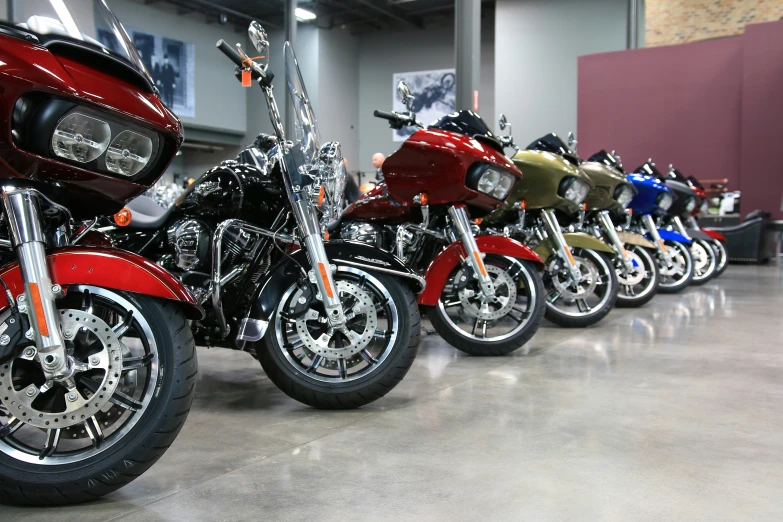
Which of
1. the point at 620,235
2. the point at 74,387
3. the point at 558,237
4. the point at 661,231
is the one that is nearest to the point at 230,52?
the point at 74,387

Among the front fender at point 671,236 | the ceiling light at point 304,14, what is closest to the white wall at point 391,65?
the ceiling light at point 304,14

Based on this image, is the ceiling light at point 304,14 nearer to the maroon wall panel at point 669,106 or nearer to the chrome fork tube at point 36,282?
the maroon wall panel at point 669,106

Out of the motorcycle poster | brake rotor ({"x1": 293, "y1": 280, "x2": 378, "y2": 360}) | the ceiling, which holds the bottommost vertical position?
brake rotor ({"x1": 293, "y1": 280, "x2": 378, "y2": 360})

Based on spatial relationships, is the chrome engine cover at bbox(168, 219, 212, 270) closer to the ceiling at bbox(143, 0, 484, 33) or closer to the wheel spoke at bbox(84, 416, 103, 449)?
the wheel spoke at bbox(84, 416, 103, 449)

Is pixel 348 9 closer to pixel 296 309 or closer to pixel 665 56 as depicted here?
pixel 665 56

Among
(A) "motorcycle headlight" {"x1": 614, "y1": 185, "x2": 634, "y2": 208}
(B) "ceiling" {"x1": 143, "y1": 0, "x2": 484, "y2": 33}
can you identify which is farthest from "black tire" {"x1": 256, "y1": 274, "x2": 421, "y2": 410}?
(B) "ceiling" {"x1": 143, "y1": 0, "x2": 484, "y2": 33}

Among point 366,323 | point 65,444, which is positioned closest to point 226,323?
point 366,323

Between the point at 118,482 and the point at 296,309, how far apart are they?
111 cm

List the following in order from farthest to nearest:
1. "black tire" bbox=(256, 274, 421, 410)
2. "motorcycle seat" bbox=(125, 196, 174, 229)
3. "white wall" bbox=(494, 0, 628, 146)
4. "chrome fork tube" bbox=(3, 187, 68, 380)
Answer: "white wall" bbox=(494, 0, 628, 146) < "motorcycle seat" bbox=(125, 196, 174, 229) < "black tire" bbox=(256, 274, 421, 410) < "chrome fork tube" bbox=(3, 187, 68, 380)

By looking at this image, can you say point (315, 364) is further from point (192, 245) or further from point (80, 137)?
point (80, 137)

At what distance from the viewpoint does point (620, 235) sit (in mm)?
6301

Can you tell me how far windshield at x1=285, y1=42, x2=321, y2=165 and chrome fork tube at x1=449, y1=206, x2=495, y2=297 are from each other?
1.12m

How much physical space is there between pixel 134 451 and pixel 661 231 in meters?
6.45

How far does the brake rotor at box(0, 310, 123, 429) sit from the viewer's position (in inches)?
71.0
